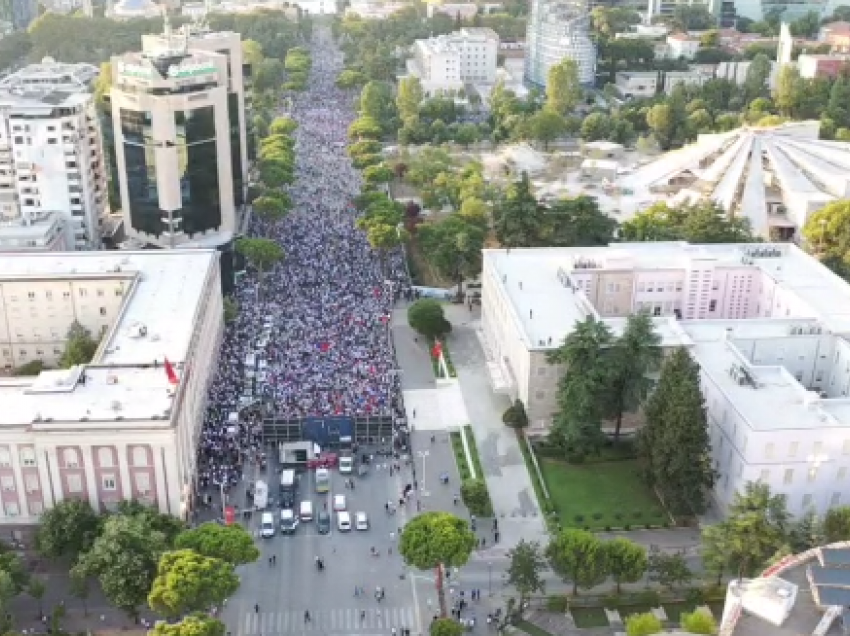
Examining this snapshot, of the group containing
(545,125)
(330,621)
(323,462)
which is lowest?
(330,621)

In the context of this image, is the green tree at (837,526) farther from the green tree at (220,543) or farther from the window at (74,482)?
the window at (74,482)

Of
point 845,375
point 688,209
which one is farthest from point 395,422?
point 688,209

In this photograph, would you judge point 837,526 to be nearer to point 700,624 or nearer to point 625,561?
point 625,561

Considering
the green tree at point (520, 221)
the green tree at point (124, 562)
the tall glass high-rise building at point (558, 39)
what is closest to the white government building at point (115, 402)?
the green tree at point (124, 562)

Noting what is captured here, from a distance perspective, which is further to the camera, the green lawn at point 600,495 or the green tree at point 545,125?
the green tree at point 545,125

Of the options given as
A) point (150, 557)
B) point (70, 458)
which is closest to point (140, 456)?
point (70, 458)

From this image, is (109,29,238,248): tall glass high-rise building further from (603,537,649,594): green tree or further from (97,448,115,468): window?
(603,537,649,594): green tree
